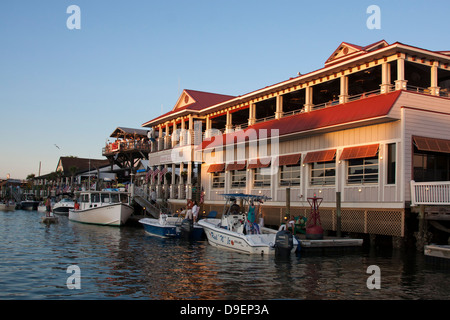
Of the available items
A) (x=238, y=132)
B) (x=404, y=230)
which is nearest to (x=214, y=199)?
(x=238, y=132)

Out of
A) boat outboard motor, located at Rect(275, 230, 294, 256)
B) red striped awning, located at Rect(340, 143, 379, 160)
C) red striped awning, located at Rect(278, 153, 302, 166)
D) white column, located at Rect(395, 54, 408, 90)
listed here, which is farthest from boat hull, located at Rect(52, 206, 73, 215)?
white column, located at Rect(395, 54, 408, 90)

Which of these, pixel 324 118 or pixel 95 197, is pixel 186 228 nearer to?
pixel 324 118

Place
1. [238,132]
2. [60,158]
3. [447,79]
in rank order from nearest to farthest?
[447,79]
[238,132]
[60,158]

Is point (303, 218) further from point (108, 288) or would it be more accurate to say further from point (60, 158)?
point (60, 158)

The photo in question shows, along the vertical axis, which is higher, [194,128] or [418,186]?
[194,128]

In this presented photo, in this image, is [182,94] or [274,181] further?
[182,94]

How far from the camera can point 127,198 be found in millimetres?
39312

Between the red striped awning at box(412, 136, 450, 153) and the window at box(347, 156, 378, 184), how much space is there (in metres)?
2.21

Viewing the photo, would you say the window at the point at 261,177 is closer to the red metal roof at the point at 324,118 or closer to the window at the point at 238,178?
the window at the point at 238,178

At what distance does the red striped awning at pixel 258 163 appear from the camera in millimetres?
30130

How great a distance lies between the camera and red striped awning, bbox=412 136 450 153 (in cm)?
2181

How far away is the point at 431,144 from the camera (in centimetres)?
2217

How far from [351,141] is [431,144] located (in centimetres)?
388

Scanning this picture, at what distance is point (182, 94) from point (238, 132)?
12.3 meters
